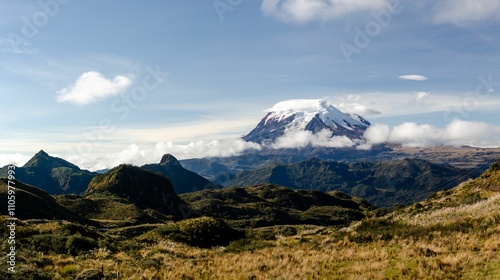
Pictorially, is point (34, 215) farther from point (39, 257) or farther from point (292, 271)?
point (292, 271)

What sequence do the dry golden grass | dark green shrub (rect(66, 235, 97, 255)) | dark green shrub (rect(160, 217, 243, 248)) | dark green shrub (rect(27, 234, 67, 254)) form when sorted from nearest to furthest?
the dry golden grass → dark green shrub (rect(27, 234, 67, 254)) → dark green shrub (rect(66, 235, 97, 255)) → dark green shrub (rect(160, 217, 243, 248))

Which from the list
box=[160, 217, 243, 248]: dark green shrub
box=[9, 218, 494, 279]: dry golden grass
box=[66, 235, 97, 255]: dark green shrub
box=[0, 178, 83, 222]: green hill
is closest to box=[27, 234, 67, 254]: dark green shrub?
box=[66, 235, 97, 255]: dark green shrub

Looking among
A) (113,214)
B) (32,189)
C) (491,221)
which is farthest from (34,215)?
(491,221)

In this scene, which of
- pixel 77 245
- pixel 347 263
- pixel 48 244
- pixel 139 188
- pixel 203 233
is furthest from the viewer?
pixel 139 188

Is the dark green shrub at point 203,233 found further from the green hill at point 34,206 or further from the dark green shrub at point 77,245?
the green hill at point 34,206

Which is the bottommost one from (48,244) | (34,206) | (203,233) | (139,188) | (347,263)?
(139,188)

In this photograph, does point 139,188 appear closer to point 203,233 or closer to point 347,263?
point 203,233

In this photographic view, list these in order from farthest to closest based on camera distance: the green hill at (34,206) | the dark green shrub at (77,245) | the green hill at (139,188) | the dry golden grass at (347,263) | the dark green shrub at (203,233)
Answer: the green hill at (139,188) → the green hill at (34,206) → the dark green shrub at (203,233) → the dark green shrub at (77,245) → the dry golden grass at (347,263)

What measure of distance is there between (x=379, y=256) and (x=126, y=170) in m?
186

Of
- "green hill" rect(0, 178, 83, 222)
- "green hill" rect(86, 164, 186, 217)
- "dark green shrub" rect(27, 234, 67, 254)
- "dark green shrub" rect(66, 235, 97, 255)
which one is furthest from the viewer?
"green hill" rect(86, 164, 186, 217)

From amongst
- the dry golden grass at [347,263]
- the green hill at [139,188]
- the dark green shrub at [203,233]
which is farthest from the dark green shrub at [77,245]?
the green hill at [139,188]

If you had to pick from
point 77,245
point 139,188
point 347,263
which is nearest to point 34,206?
point 77,245

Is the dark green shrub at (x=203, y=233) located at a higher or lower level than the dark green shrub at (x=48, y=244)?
lower

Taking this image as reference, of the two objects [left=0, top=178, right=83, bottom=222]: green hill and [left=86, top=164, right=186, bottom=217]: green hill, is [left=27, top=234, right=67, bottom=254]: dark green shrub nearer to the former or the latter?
[left=0, top=178, right=83, bottom=222]: green hill
